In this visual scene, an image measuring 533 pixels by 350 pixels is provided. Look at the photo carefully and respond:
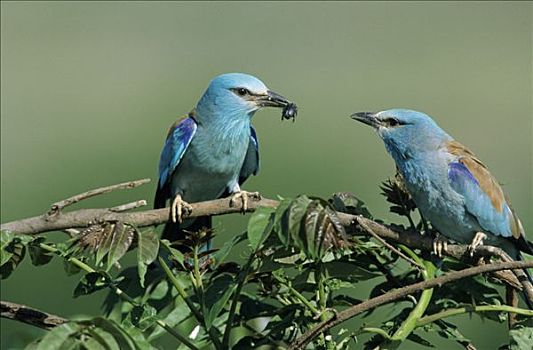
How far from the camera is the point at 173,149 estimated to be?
374cm

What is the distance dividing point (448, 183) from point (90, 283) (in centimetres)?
143

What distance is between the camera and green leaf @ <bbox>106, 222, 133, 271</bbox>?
1.57m

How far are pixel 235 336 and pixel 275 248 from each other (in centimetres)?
36

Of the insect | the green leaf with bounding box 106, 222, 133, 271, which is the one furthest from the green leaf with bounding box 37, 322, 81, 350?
the insect

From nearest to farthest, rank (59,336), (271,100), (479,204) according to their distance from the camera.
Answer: (59,336), (479,204), (271,100)

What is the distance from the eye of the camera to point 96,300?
501cm

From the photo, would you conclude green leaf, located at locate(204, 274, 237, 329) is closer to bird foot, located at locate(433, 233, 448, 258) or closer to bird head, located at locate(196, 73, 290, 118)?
bird foot, located at locate(433, 233, 448, 258)

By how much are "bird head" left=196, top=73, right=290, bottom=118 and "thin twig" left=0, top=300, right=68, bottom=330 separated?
1907 mm

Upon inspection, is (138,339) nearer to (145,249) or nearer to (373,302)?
(145,249)

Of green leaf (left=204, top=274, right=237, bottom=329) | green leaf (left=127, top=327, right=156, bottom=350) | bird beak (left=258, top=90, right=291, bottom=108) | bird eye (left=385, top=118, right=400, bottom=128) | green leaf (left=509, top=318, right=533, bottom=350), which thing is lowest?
green leaf (left=127, top=327, right=156, bottom=350)

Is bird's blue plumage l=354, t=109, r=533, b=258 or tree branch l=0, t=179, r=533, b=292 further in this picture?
bird's blue plumage l=354, t=109, r=533, b=258

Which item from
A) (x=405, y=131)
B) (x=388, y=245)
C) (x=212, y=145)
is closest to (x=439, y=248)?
(x=388, y=245)

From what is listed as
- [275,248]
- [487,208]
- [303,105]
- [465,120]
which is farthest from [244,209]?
[303,105]

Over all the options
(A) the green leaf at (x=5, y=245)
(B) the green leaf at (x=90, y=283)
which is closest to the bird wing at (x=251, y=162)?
(B) the green leaf at (x=90, y=283)
